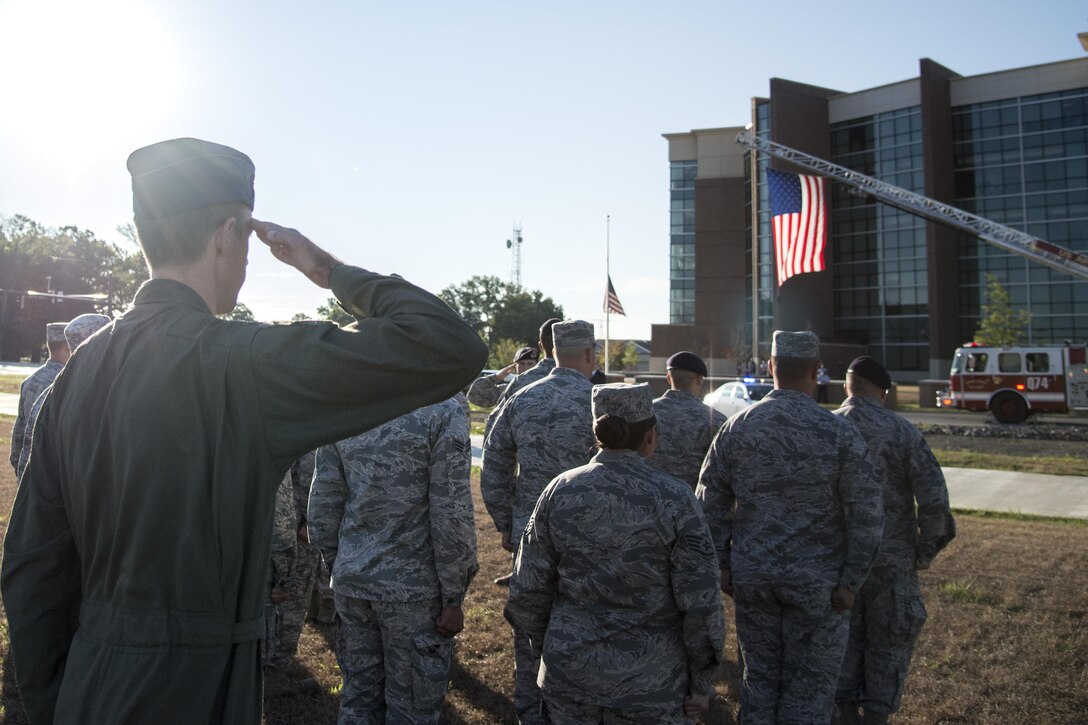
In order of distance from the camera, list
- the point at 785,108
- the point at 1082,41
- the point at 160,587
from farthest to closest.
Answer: the point at 785,108, the point at 1082,41, the point at 160,587

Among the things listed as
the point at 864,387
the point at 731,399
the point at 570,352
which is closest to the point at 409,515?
the point at 570,352

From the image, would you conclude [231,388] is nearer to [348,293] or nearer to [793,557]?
[348,293]

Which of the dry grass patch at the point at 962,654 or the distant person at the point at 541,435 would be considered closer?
the dry grass patch at the point at 962,654

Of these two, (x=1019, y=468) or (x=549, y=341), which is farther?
(x=1019, y=468)

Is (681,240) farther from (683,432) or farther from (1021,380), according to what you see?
(683,432)

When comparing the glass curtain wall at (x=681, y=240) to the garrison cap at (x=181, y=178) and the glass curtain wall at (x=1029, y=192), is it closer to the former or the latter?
the glass curtain wall at (x=1029, y=192)

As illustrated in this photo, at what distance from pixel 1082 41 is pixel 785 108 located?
17451 mm

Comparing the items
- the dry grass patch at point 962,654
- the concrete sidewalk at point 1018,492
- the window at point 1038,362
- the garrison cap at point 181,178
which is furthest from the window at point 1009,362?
the garrison cap at point 181,178

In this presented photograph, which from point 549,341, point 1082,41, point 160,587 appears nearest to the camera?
point 160,587

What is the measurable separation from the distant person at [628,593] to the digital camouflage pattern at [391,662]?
2.72ft

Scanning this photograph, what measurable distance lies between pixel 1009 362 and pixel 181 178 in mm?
30936

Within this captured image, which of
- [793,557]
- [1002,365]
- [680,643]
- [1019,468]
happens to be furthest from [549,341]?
[1002,365]

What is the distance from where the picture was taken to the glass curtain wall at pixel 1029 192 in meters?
49.5

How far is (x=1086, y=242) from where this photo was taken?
162ft
